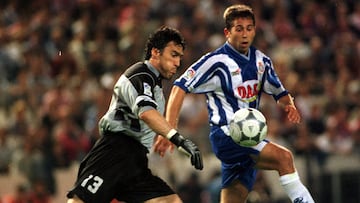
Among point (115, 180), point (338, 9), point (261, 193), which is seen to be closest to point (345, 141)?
point (261, 193)

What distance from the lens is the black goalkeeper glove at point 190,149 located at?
28.8 feet

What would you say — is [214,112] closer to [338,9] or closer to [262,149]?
[262,149]

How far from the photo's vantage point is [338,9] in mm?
20594

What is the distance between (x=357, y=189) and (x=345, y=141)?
93 centimetres

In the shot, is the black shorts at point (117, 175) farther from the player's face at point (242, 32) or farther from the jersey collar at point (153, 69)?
the player's face at point (242, 32)

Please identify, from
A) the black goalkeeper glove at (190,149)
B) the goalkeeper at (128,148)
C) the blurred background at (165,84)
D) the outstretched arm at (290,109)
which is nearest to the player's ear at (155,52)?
the goalkeeper at (128,148)

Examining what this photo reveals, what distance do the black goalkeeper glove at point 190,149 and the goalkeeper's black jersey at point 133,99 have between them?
0.50 metres

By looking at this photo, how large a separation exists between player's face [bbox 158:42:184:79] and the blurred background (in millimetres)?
5506

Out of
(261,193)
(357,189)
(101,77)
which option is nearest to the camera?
(261,193)

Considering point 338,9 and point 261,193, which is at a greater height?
point 338,9

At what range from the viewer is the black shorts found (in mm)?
9570

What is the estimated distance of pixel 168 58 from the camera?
963 cm

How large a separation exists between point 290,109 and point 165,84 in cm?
590

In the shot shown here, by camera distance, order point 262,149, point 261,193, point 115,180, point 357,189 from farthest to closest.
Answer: point 357,189, point 261,193, point 262,149, point 115,180
